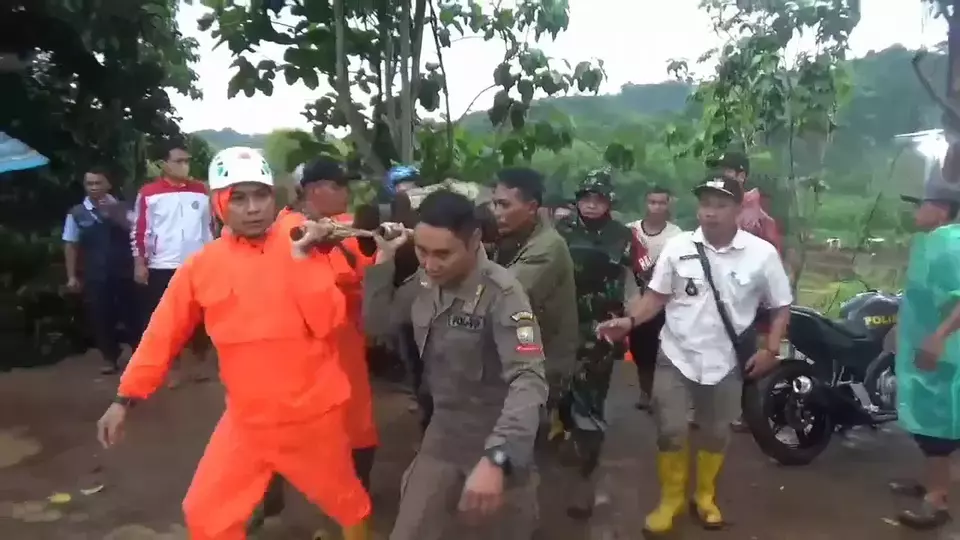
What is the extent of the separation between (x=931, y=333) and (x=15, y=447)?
5265mm

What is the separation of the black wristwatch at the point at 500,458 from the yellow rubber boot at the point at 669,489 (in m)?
1.92

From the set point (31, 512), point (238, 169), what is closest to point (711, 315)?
point (238, 169)

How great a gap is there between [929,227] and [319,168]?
2.94m

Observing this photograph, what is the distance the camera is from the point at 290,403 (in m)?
2.92

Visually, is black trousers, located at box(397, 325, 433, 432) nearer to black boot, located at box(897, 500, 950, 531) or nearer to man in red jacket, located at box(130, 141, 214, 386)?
black boot, located at box(897, 500, 950, 531)

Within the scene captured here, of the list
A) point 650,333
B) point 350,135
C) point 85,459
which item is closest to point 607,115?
point 350,135

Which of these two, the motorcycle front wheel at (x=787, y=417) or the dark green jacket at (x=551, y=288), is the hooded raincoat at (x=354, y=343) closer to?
the dark green jacket at (x=551, y=288)

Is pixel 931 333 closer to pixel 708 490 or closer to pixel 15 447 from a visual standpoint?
pixel 708 490

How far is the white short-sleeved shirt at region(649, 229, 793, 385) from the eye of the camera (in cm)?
396

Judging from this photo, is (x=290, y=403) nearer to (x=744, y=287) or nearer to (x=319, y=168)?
(x=319, y=168)

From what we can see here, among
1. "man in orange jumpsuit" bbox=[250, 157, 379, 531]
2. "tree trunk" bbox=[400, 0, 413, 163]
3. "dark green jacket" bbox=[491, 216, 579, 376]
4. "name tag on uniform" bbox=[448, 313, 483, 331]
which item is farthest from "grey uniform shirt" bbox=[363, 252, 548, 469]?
"tree trunk" bbox=[400, 0, 413, 163]

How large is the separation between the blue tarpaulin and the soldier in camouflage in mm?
5229

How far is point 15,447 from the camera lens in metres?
5.54

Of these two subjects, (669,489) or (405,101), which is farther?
(405,101)
